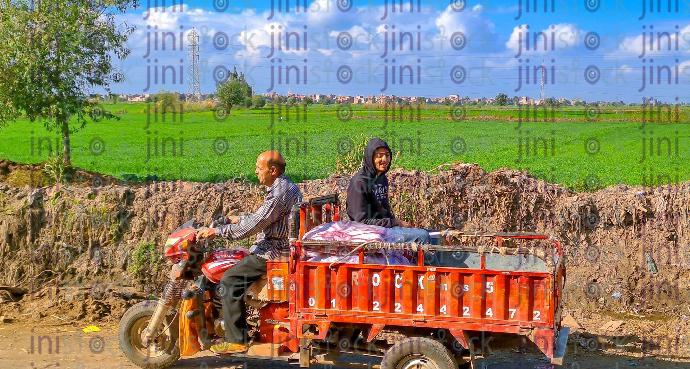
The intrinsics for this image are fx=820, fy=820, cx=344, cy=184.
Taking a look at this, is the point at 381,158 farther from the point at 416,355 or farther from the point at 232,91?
the point at 232,91

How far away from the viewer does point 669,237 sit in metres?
11.9

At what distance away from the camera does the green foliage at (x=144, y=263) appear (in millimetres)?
11414

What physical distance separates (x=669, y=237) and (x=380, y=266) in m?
6.64

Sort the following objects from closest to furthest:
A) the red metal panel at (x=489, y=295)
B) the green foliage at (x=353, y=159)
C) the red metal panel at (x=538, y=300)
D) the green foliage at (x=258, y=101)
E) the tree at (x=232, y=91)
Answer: the red metal panel at (x=538, y=300) → the red metal panel at (x=489, y=295) → the green foliage at (x=353, y=159) → the tree at (x=232, y=91) → the green foliage at (x=258, y=101)

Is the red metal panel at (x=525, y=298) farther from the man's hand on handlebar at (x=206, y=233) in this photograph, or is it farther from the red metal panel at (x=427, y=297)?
the man's hand on handlebar at (x=206, y=233)

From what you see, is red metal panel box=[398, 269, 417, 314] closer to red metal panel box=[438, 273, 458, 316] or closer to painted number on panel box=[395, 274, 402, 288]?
painted number on panel box=[395, 274, 402, 288]

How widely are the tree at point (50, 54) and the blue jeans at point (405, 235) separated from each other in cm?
1137

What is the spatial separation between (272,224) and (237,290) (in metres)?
0.66

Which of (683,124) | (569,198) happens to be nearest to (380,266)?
(569,198)

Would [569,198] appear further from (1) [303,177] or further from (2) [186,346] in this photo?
(1) [303,177]

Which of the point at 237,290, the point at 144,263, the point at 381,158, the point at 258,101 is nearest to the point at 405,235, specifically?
the point at 381,158

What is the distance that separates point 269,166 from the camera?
7.29m

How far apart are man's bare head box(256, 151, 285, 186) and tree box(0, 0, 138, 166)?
10.5 m

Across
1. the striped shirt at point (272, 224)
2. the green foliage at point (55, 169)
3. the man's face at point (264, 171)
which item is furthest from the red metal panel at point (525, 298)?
the green foliage at point (55, 169)
